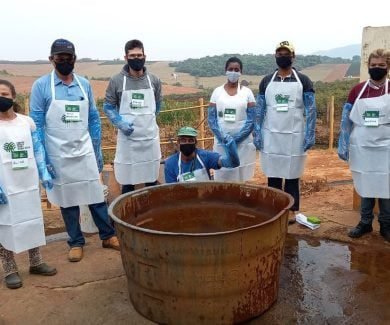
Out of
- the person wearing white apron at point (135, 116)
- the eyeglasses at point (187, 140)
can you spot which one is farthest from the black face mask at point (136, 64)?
the eyeglasses at point (187, 140)

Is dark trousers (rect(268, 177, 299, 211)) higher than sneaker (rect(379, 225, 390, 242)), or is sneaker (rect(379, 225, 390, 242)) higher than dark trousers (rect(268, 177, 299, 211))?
dark trousers (rect(268, 177, 299, 211))

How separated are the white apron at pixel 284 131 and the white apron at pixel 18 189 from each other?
233 centimetres

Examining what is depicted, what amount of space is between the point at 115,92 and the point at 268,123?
1559 millimetres

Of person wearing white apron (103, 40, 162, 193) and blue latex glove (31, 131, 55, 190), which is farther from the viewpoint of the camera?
person wearing white apron (103, 40, 162, 193)

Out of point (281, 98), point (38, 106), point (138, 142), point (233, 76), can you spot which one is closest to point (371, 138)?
point (281, 98)

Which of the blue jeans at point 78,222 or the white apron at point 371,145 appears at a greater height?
the white apron at point 371,145

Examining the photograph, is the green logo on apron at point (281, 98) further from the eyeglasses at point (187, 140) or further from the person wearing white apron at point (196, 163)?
the eyeglasses at point (187, 140)

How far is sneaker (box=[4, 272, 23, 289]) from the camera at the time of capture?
3602mm

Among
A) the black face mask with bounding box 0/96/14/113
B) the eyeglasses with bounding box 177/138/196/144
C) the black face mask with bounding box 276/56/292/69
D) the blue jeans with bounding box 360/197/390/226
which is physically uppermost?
the black face mask with bounding box 276/56/292/69

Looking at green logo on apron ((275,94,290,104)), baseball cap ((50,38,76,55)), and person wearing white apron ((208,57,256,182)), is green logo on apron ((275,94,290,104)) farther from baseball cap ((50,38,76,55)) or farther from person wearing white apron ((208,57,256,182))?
baseball cap ((50,38,76,55))

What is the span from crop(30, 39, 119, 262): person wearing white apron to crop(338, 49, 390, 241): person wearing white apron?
90.8 inches

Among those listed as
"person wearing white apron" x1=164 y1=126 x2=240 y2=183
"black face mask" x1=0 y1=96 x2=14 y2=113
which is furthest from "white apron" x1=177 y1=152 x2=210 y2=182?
"black face mask" x1=0 y1=96 x2=14 y2=113

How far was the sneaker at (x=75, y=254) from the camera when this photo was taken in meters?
4.09

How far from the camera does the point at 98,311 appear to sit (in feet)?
10.6
